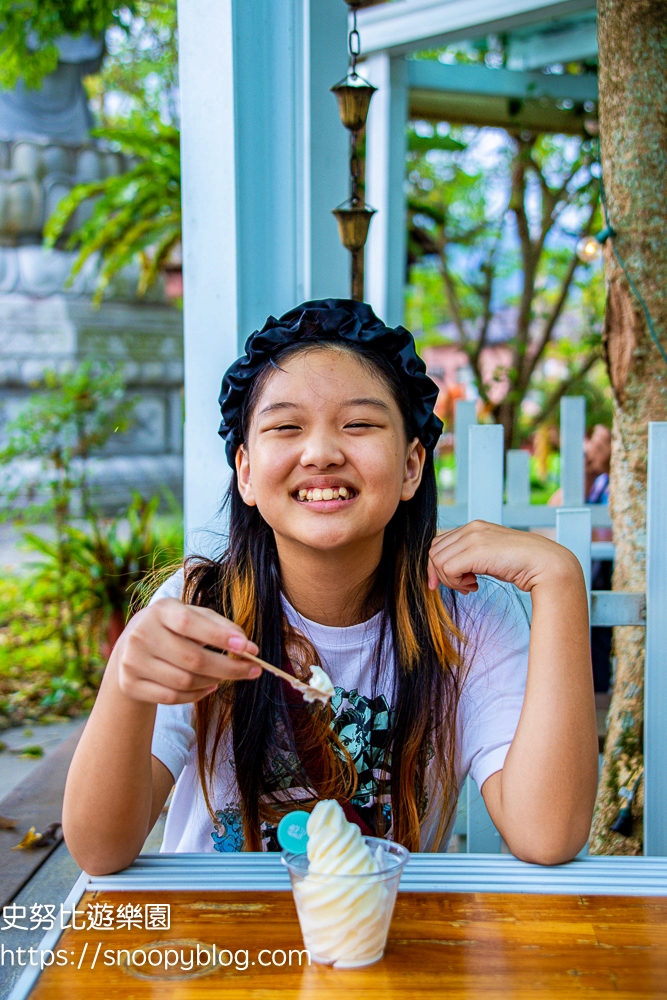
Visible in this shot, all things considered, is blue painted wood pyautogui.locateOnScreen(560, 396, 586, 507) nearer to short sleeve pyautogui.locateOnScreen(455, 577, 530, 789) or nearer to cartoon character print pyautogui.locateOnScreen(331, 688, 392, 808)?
short sleeve pyautogui.locateOnScreen(455, 577, 530, 789)

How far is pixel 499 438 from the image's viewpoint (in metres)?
2.22

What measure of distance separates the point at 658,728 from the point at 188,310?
4.96 feet

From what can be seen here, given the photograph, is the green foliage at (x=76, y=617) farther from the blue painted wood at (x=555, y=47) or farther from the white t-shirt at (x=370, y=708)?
the blue painted wood at (x=555, y=47)

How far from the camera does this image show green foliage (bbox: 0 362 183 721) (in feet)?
16.8

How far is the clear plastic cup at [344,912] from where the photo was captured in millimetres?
1022

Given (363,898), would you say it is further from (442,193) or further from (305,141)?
(442,193)

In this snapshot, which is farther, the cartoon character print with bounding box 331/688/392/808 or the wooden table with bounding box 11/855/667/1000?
the cartoon character print with bounding box 331/688/392/808

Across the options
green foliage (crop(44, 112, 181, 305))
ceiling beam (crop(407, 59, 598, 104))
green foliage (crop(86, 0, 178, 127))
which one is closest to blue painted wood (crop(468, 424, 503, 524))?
ceiling beam (crop(407, 59, 598, 104))

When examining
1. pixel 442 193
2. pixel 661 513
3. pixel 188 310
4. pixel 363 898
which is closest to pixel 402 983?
pixel 363 898

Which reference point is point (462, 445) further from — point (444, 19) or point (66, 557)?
point (66, 557)

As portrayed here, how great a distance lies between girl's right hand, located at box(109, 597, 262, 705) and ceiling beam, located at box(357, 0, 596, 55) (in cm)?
386

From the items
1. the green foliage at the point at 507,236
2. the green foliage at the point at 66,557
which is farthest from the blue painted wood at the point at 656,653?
the green foliage at the point at 507,236

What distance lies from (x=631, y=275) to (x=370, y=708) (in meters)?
1.50

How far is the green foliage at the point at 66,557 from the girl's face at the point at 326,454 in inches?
127
